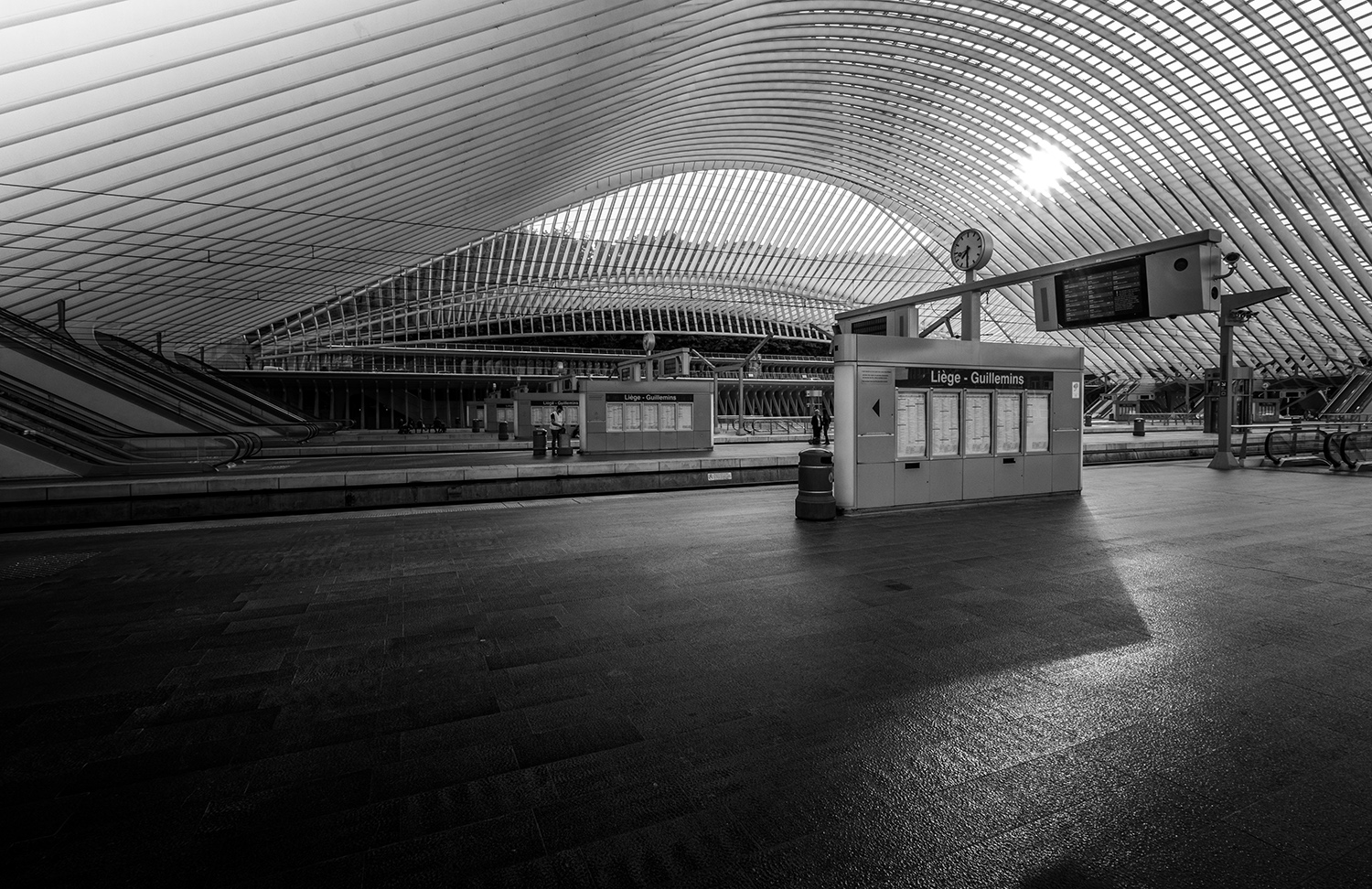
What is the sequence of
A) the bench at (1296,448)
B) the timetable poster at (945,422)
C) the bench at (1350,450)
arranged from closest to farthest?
the timetable poster at (945,422), the bench at (1350,450), the bench at (1296,448)

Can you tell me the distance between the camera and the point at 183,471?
13.6 meters

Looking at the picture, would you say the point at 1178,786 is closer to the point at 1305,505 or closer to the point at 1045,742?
the point at 1045,742

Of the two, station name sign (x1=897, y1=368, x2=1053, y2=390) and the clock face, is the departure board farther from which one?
the clock face

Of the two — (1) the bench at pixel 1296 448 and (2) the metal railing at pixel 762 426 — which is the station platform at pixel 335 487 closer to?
(1) the bench at pixel 1296 448

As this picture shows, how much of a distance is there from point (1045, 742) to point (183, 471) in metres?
15.9

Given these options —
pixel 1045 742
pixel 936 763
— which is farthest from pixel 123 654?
pixel 1045 742

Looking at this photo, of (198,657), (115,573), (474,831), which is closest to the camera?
(474,831)

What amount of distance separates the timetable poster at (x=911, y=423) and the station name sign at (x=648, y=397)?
12.1 m

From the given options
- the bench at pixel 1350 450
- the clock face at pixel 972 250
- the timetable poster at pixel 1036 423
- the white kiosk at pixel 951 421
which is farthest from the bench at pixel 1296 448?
the clock face at pixel 972 250

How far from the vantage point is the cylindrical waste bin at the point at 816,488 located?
9.47 m

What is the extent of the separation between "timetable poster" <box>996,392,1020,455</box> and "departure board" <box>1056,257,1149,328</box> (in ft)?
5.45

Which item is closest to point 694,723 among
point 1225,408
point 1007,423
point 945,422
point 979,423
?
point 945,422

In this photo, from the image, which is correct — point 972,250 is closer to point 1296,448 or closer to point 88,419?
point 1296,448

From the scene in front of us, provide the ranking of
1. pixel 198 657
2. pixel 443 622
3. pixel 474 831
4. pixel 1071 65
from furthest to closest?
pixel 1071 65
pixel 443 622
pixel 198 657
pixel 474 831
